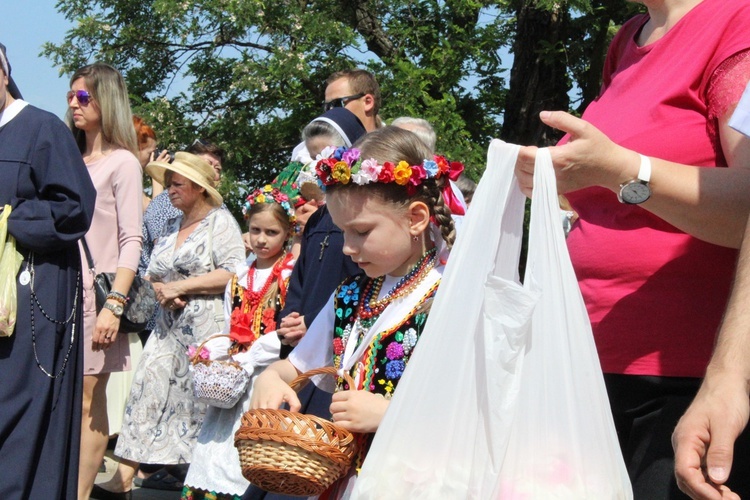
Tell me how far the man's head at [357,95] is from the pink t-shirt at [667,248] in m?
3.35

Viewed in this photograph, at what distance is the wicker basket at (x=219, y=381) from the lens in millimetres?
4848

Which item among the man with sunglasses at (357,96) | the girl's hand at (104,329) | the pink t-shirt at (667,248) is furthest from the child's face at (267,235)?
the pink t-shirt at (667,248)

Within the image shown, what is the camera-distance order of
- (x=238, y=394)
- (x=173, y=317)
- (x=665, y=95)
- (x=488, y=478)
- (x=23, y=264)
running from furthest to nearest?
(x=173, y=317) < (x=238, y=394) < (x=23, y=264) < (x=665, y=95) < (x=488, y=478)

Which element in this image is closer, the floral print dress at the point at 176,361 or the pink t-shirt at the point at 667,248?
the pink t-shirt at the point at 667,248

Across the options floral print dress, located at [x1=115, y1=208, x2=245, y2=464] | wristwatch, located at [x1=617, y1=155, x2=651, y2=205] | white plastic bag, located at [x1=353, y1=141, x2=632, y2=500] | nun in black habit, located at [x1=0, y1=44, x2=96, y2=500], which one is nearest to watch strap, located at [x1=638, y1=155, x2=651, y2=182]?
wristwatch, located at [x1=617, y1=155, x2=651, y2=205]

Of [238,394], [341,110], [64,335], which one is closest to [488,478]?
[64,335]

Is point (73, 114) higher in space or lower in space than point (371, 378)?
higher

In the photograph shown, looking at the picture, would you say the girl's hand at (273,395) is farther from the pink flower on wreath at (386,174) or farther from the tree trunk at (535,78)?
the tree trunk at (535,78)

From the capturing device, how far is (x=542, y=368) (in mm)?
1824

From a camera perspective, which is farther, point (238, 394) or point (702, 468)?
point (238, 394)

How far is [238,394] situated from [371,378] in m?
2.32

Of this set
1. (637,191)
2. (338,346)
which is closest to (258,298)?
(338,346)

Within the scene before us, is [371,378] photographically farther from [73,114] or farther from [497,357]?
[73,114]

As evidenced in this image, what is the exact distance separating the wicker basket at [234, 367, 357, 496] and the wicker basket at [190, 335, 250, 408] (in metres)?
2.45
